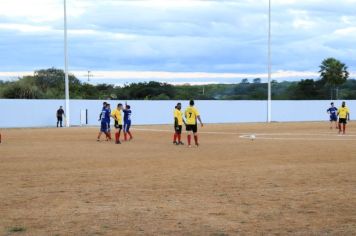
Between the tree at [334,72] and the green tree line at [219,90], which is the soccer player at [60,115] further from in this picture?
the tree at [334,72]

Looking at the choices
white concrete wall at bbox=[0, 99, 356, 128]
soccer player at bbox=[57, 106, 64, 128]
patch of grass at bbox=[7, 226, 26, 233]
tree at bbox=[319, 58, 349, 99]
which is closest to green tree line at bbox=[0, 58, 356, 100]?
tree at bbox=[319, 58, 349, 99]

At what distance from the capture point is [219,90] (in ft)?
342

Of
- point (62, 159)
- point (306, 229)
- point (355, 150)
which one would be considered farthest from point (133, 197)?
point (355, 150)

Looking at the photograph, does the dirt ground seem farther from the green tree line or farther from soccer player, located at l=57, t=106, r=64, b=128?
the green tree line

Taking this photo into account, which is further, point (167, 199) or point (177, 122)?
point (177, 122)

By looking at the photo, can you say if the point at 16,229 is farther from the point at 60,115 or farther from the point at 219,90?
the point at 219,90

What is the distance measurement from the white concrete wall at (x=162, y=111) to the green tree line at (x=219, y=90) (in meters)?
13.7

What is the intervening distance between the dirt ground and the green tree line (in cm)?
5348

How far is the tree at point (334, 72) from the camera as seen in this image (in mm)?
83188

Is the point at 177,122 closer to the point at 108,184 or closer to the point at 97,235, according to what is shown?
the point at 108,184

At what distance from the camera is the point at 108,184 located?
523 inches

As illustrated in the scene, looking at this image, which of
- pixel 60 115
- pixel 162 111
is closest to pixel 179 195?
pixel 60 115

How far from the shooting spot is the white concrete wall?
49.6 m

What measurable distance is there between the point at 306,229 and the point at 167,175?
644cm
